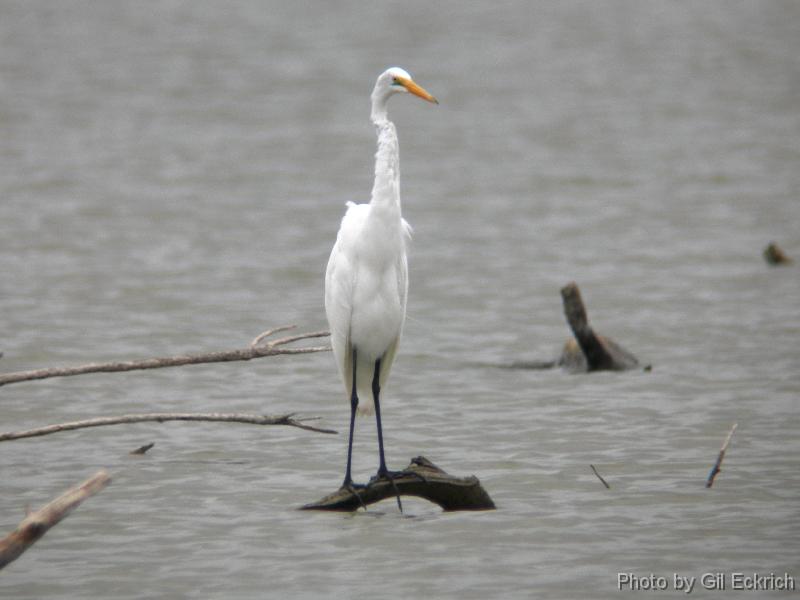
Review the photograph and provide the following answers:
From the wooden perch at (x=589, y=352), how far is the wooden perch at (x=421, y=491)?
9.58ft

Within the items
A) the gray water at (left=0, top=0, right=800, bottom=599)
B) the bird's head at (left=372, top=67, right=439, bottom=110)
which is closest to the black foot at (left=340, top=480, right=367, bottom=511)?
the gray water at (left=0, top=0, right=800, bottom=599)

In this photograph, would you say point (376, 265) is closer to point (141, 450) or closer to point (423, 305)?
point (141, 450)

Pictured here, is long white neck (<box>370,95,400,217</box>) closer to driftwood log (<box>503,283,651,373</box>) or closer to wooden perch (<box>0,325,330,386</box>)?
wooden perch (<box>0,325,330,386</box>)

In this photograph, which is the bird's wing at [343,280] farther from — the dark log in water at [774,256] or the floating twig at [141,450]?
the dark log in water at [774,256]

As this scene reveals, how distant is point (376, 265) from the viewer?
23.0 ft

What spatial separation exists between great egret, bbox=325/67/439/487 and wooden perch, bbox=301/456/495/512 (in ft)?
0.33

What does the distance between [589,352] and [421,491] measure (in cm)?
352

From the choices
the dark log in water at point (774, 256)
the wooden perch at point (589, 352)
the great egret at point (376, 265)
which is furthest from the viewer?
the dark log in water at point (774, 256)

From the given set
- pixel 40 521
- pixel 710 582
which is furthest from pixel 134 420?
pixel 710 582

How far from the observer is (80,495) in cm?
471

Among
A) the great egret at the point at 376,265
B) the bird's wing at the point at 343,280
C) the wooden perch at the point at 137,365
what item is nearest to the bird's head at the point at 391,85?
the great egret at the point at 376,265

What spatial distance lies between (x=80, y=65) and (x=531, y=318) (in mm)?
19737

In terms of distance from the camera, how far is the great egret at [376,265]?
6855 mm

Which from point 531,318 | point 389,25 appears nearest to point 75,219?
point 531,318
